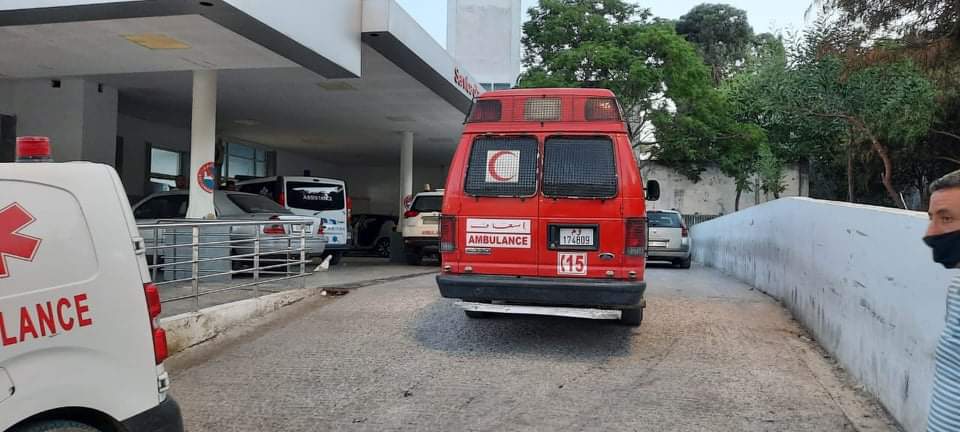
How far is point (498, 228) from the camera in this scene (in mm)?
6242

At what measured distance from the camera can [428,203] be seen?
14.3 meters

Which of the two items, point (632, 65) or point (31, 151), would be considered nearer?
point (31, 151)

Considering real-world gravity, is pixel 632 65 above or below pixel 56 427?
above

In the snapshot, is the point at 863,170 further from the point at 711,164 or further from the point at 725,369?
the point at 725,369

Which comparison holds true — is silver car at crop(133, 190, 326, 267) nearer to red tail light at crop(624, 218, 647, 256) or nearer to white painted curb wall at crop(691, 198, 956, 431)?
red tail light at crop(624, 218, 647, 256)

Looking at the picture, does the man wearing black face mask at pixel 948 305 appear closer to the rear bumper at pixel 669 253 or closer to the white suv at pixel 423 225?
the white suv at pixel 423 225

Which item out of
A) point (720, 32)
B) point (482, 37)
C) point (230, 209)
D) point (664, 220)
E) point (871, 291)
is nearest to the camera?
point (871, 291)

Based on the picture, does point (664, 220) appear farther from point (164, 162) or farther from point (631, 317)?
point (164, 162)

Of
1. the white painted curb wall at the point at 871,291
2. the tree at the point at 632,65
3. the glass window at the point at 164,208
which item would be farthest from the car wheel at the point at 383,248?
the white painted curb wall at the point at 871,291

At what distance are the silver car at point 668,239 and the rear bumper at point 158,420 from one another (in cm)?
1311

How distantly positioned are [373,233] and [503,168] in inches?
555

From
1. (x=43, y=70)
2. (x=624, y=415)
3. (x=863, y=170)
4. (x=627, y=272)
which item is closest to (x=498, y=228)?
(x=627, y=272)

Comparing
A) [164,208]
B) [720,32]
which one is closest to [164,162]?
[164,208]

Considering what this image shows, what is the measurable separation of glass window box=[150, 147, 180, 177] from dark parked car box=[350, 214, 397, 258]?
4966mm
